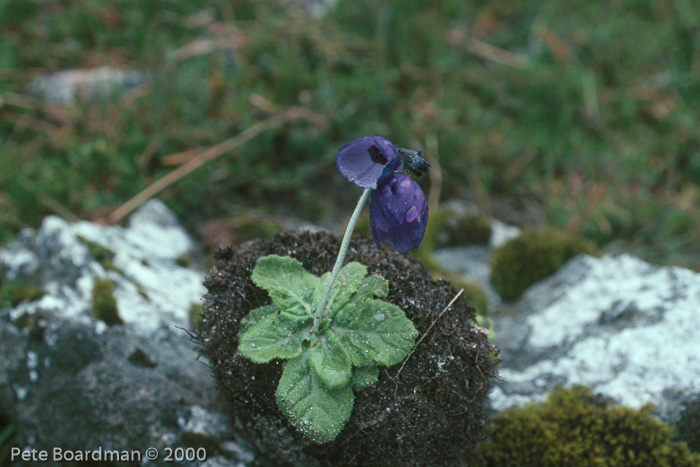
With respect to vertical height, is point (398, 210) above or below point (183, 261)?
above

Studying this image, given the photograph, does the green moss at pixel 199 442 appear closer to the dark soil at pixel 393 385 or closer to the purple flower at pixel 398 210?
the dark soil at pixel 393 385

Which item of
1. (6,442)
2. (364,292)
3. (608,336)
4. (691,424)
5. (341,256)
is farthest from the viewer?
(608,336)

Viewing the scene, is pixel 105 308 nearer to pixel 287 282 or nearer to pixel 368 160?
pixel 287 282

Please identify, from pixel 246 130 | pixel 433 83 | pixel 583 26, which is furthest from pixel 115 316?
pixel 583 26

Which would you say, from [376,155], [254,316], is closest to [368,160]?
[376,155]

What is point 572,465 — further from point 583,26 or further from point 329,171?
point 583,26

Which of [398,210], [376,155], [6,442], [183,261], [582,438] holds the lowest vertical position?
[6,442]
